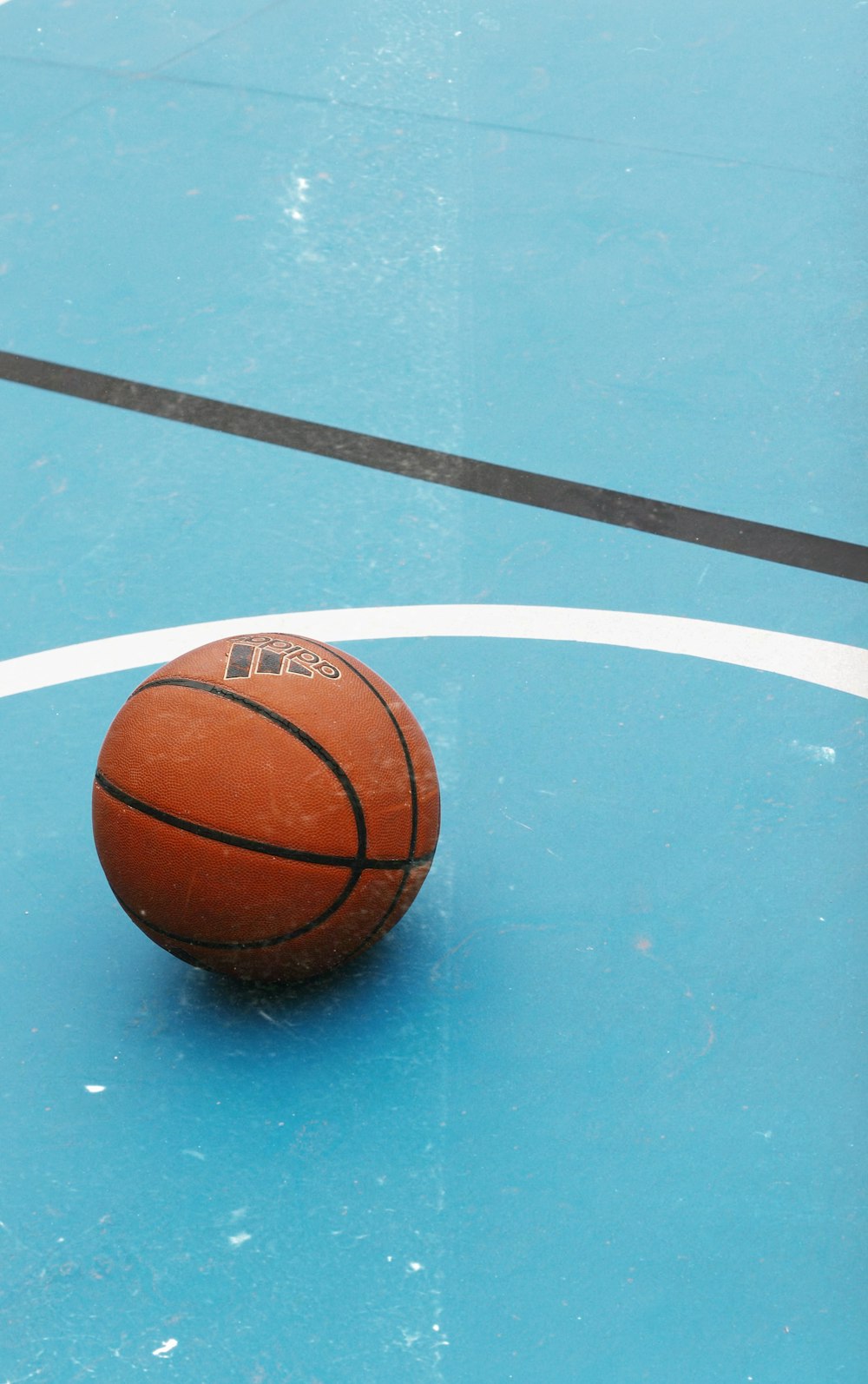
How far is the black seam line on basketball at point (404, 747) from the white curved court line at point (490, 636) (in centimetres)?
116

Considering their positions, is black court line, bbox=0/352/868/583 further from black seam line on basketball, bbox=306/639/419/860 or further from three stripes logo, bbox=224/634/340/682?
three stripes logo, bbox=224/634/340/682

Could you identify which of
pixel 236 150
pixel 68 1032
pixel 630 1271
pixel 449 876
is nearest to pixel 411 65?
pixel 236 150

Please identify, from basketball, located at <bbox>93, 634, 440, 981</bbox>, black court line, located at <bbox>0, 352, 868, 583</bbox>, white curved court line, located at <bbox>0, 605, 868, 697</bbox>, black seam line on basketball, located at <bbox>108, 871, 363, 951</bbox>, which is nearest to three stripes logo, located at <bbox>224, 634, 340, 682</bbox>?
basketball, located at <bbox>93, 634, 440, 981</bbox>

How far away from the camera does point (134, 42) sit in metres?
10.1

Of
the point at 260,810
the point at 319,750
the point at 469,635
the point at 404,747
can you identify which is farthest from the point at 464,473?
the point at 260,810

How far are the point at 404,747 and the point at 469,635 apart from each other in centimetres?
143

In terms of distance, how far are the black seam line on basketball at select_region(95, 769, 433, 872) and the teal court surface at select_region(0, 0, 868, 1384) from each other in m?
0.56

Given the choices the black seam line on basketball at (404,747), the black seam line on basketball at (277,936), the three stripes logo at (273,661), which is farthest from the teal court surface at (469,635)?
the three stripes logo at (273,661)

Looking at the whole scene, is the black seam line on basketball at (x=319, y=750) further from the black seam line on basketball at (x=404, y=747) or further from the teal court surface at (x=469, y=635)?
the teal court surface at (x=469, y=635)

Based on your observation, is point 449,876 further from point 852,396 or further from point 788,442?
point 852,396

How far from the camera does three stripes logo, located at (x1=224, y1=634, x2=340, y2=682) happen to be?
491 cm

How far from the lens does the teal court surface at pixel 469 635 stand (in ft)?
14.7

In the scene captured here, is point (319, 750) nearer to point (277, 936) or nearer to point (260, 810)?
point (260, 810)

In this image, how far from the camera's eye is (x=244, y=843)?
15.5 feet
